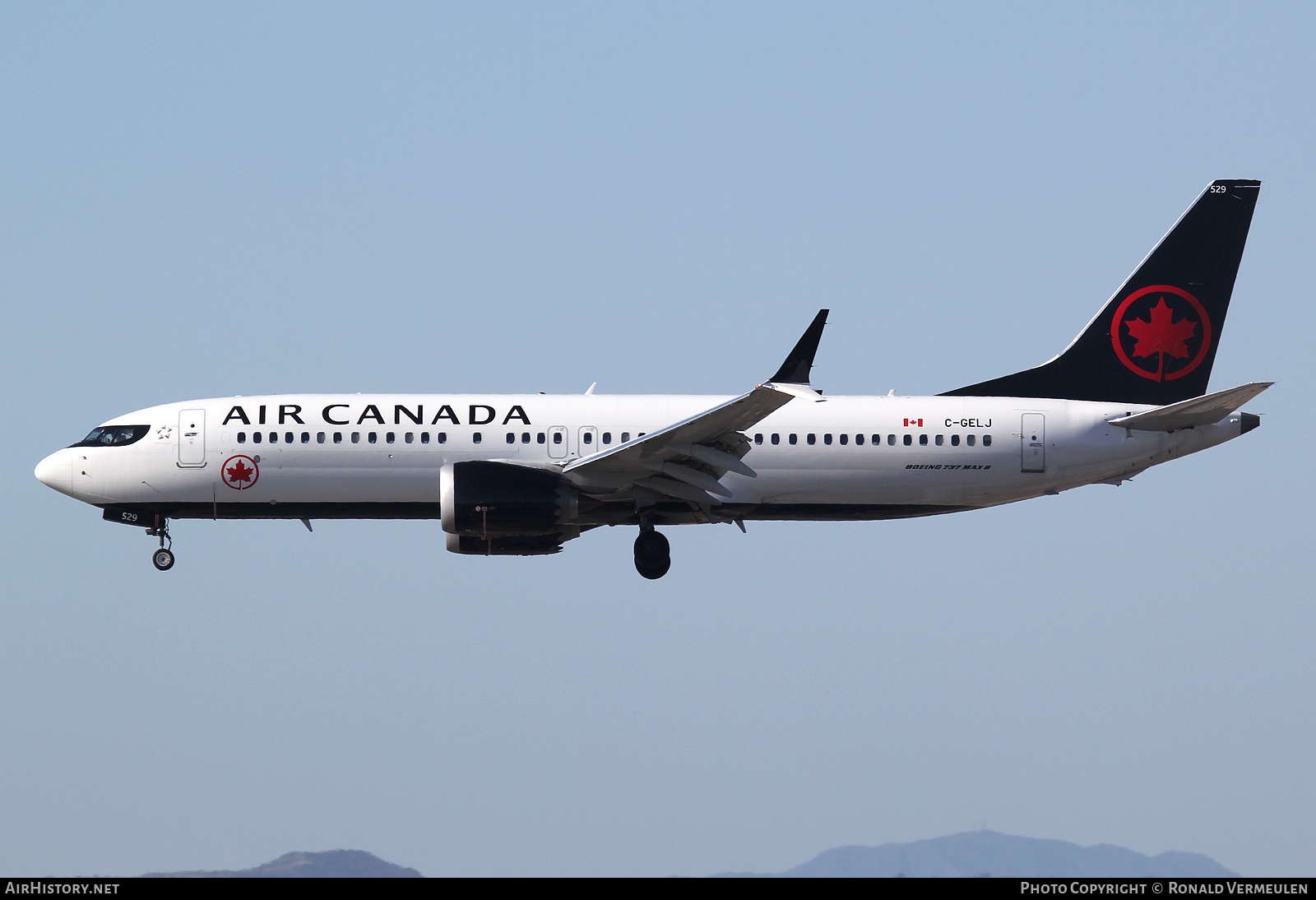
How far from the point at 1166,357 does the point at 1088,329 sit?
203 centimetres

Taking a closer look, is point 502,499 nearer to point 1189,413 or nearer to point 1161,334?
point 1189,413

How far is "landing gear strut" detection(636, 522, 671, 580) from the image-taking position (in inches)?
1415

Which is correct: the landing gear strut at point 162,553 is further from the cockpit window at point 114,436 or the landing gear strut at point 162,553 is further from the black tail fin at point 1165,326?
the black tail fin at point 1165,326

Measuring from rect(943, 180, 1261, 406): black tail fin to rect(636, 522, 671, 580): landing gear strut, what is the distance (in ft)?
26.2

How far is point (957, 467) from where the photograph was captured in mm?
36344

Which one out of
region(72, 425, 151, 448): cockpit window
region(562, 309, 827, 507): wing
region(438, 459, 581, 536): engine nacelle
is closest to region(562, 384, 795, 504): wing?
region(562, 309, 827, 507): wing

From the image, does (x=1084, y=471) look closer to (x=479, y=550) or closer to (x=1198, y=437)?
(x=1198, y=437)

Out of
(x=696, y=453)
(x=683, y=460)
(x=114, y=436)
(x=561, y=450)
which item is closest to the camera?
(x=696, y=453)

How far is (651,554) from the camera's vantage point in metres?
35.9

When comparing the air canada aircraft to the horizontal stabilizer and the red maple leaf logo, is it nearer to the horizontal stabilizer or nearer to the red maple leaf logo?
the horizontal stabilizer

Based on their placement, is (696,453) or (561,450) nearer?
(696,453)

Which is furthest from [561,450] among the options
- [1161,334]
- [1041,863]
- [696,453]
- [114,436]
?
[1041,863]

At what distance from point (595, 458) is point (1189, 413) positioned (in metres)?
13.6
